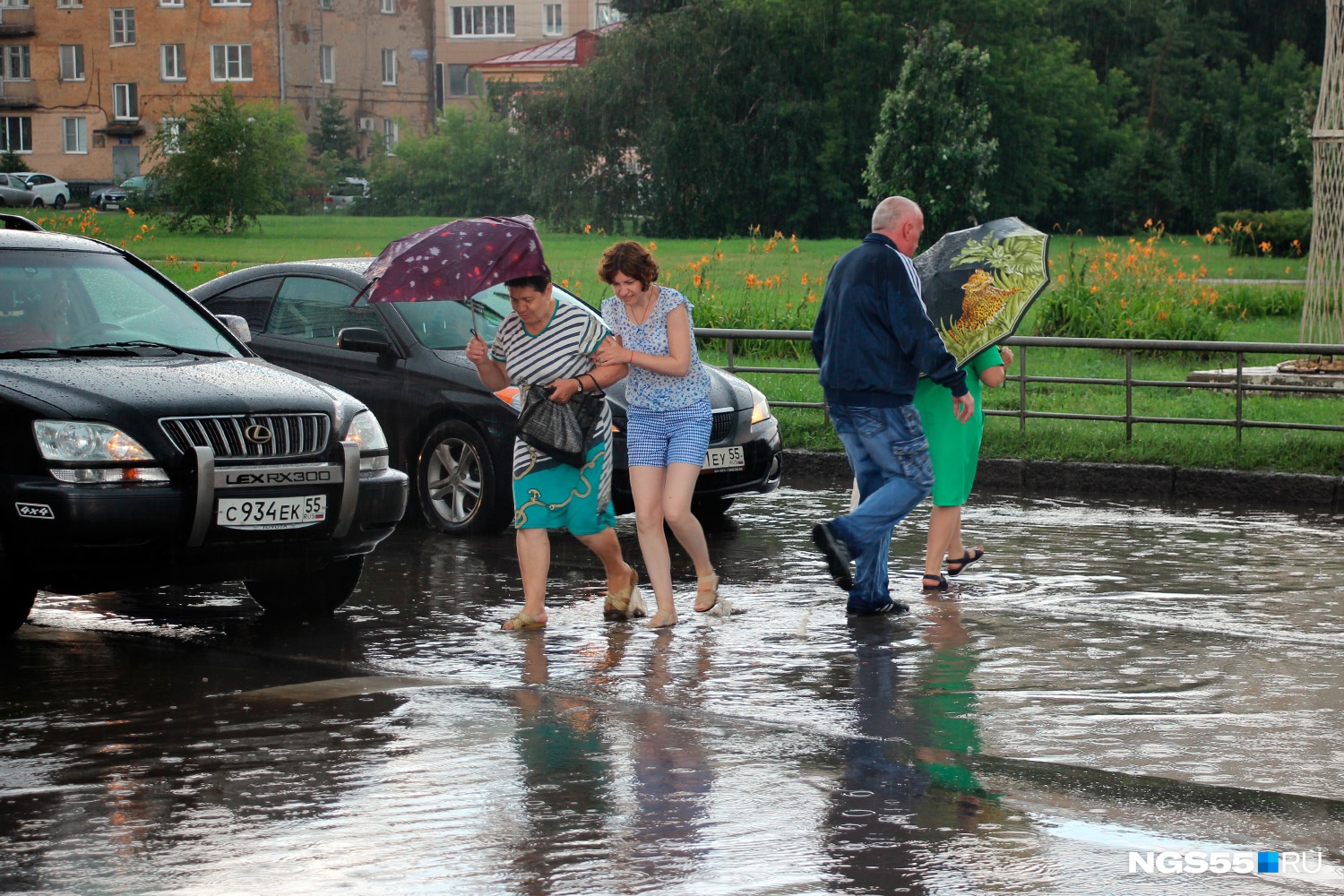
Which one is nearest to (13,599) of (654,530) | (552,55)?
(654,530)

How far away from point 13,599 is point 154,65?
81.0 metres

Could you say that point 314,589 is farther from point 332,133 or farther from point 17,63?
point 17,63

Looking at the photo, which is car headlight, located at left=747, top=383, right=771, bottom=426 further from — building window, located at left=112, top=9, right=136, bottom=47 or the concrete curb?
building window, located at left=112, top=9, right=136, bottom=47

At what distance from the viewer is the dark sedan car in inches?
422

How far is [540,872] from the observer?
4602 mm

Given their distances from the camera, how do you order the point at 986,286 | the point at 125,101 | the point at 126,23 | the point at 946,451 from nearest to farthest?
1. the point at 986,286
2. the point at 946,451
3. the point at 126,23
4. the point at 125,101

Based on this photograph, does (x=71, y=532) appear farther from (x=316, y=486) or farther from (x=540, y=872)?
(x=540, y=872)

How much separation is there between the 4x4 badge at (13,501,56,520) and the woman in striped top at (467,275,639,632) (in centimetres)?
184

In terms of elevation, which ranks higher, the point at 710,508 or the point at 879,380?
the point at 879,380

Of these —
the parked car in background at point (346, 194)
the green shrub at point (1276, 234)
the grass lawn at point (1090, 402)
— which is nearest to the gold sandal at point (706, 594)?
the grass lawn at point (1090, 402)

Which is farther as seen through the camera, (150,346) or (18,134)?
(18,134)

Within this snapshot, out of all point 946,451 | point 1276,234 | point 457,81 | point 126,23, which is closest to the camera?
point 946,451

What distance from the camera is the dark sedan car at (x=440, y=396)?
422 inches
